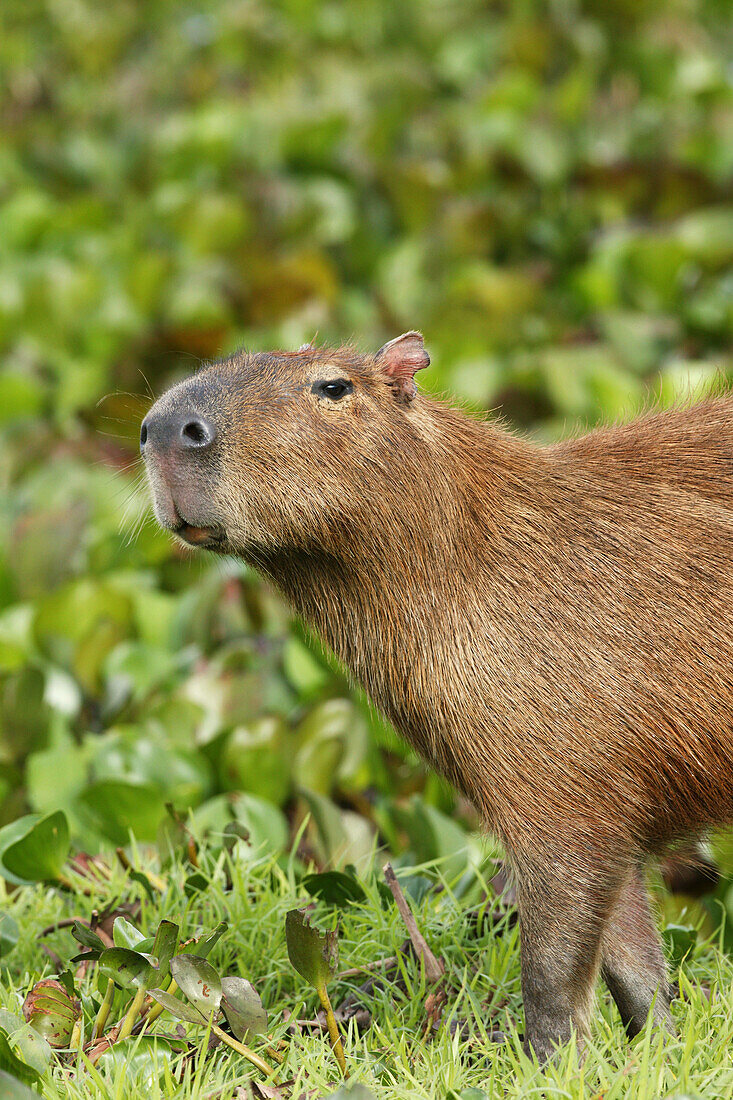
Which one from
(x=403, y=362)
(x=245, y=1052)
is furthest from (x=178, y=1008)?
(x=403, y=362)

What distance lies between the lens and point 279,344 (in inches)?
285

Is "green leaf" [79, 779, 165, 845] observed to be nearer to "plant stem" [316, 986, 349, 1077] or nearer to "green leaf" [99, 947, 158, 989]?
"green leaf" [99, 947, 158, 989]

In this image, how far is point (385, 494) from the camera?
2.81 m

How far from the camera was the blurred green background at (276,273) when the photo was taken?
4.71m

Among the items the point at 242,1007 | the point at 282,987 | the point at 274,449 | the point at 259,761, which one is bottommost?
the point at 282,987

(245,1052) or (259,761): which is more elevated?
(259,761)

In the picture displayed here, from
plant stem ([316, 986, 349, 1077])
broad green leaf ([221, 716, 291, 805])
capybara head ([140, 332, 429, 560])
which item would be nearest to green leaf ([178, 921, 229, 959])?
plant stem ([316, 986, 349, 1077])

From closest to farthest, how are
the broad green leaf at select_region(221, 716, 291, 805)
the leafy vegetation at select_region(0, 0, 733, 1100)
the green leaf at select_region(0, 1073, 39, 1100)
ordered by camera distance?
1. the green leaf at select_region(0, 1073, 39, 1100)
2. the leafy vegetation at select_region(0, 0, 733, 1100)
3. the broad green leaf at select_region(221, 716, 291, 805)

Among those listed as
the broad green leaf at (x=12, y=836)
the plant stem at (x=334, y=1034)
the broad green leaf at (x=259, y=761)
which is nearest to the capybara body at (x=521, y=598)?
the plant stem at (x=334, y=1034)

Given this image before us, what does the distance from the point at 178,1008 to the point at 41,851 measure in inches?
33.5

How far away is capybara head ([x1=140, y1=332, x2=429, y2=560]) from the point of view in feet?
8.83

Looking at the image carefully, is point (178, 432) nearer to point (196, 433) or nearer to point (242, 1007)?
point (196, 433)

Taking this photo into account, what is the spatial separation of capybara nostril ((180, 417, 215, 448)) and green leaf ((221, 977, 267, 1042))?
1.17 metres

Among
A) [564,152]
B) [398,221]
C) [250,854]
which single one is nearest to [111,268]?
[398,221]
